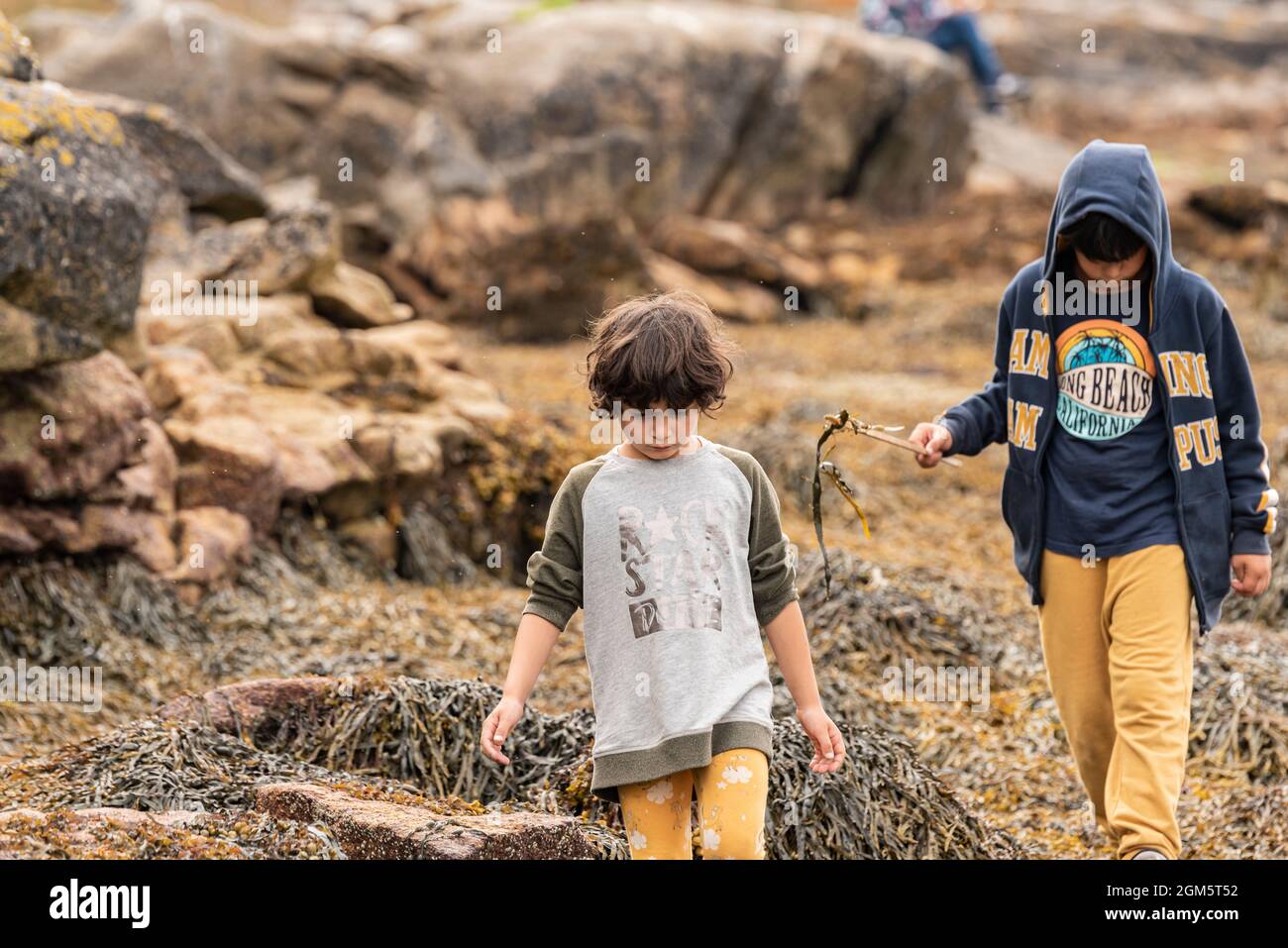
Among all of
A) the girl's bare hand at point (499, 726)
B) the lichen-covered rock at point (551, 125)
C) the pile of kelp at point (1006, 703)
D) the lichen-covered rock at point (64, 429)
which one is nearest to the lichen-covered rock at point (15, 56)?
the lichen-covered rock at point (64, 429)

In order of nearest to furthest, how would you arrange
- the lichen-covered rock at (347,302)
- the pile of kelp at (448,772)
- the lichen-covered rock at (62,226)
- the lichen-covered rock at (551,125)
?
the pile of kelp at (448,772) < the lichen-covered rock at (62,226) < the lichen-covered rock at (347,302) < the lichen-covered rock at (551,125)

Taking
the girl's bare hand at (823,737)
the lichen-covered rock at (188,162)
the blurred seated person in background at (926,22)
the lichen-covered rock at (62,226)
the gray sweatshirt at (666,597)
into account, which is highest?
the blurred seated person in background at (926,22)

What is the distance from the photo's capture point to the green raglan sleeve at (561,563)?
11.2 ft

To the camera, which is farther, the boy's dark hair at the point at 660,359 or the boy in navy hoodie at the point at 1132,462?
the boy in navy hoodie at the point at 1132,462

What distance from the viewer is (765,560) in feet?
11.4

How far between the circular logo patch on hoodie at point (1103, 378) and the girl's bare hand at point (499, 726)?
1941mm

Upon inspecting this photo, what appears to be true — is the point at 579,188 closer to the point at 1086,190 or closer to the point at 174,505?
the point at 174,505

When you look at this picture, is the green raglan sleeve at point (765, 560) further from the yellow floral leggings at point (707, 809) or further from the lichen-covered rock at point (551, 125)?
the lichen-covered rock at point (551, 125)

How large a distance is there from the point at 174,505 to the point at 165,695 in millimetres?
1369

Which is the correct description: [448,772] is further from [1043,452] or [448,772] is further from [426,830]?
[1043,452]

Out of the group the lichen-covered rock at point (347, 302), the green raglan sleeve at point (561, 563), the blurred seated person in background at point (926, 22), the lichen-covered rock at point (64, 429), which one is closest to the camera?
the green raglan sleeve at point (561, 563)

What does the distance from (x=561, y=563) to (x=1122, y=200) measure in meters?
1.93

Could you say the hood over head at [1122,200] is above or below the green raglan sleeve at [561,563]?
above
